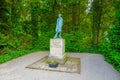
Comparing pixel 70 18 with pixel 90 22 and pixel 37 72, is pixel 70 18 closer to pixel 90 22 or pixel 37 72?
pixel 90 22

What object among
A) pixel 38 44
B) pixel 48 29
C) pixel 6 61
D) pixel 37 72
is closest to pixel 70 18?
pixel 48 29

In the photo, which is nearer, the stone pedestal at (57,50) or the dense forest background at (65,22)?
the stone pedestal at (57,50)

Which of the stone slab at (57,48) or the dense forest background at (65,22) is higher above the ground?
the dense forest background at (65,22)

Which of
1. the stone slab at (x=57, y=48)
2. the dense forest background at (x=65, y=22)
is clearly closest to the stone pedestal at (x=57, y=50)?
the stone slab at (x=57, y=48)

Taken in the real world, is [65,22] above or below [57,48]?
above

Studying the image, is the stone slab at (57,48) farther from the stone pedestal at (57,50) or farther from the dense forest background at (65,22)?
the dense forest background at (65,22)

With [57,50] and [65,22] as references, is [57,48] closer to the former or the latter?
[57,50]

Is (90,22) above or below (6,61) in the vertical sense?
above

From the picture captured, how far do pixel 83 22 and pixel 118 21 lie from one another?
22.4ft

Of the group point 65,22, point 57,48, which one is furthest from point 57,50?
point 65,22

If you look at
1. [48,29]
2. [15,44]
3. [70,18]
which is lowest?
[15,44]

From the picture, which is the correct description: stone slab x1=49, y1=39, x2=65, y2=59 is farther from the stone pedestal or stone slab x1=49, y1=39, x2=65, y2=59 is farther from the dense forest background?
the dense forest background

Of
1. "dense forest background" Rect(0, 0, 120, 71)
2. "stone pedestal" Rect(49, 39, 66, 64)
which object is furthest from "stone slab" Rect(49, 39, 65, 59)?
"dense forest background" Rect(0, 0, 120, 71)

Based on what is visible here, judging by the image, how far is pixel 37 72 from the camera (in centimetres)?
627
